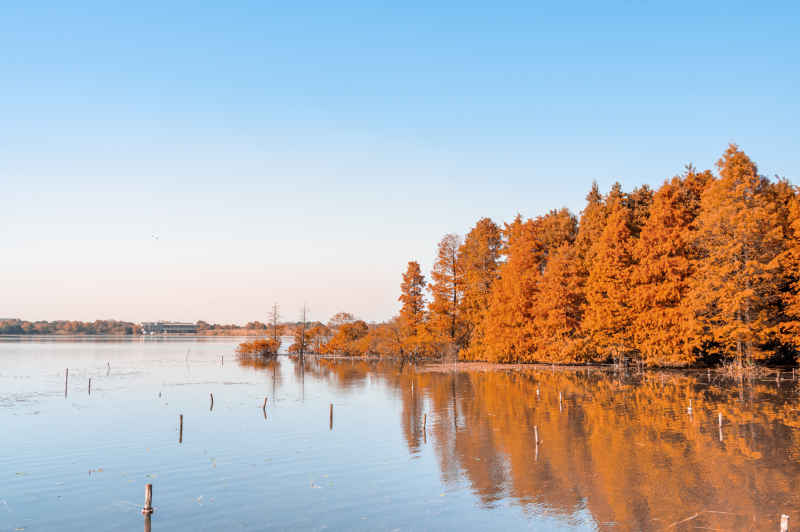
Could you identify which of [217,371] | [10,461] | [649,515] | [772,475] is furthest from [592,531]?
[217,371]

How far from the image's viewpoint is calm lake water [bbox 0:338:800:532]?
20719 mm

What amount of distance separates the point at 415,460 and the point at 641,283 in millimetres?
39179

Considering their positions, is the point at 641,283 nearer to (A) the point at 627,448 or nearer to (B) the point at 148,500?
(A) the point at 627,448

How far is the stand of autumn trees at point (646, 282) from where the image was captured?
51.2 m

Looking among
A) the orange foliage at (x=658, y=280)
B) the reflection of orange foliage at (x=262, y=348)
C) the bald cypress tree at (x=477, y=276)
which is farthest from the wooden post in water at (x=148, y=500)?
the reflection of orange foliage at (x=262, y=348)

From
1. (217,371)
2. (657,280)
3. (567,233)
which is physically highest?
(567,233)

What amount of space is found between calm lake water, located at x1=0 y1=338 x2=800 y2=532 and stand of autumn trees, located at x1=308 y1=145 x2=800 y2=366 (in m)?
6.00

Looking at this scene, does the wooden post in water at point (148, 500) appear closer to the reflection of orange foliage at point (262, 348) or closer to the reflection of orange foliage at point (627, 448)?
the reflection of orange foliage at point (627, 448)

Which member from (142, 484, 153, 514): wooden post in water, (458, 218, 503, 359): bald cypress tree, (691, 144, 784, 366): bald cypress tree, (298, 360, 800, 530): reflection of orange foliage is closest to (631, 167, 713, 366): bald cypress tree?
(691, 144, 784, 366): bald cypress tree

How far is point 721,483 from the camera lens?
75.5 ft

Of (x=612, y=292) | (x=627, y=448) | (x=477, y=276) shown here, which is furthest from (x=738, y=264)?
(x=477, y=276)

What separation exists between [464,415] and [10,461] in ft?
89.1

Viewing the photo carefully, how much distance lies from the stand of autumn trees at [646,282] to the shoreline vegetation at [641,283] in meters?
0.14

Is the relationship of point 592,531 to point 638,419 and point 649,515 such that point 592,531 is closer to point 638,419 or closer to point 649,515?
point 649,515
